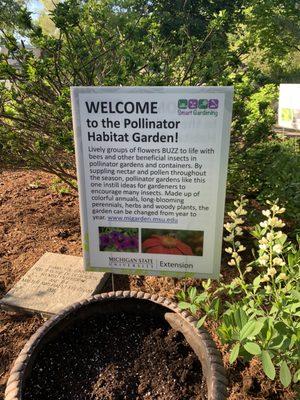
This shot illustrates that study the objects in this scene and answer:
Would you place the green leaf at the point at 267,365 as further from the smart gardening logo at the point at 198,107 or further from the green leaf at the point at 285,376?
the smart gardening logo at the point at 198,107

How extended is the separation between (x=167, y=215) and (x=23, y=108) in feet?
7.06

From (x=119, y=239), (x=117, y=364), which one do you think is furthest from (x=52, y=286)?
(x=117, y=364)

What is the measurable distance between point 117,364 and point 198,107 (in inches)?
57.2

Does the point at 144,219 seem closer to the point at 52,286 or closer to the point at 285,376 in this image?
the point at 285,376

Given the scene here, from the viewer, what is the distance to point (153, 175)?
2.05 m

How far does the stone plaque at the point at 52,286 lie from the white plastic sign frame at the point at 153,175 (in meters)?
0.63

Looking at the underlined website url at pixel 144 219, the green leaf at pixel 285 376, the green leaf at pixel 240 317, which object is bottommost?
the green leaf at pixel 285 376

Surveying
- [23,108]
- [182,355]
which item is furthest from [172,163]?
[23,108]

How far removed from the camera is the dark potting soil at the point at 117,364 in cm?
179

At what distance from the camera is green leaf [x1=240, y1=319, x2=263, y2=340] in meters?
1.32

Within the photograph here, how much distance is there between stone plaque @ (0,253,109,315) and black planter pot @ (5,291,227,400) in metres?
0.68

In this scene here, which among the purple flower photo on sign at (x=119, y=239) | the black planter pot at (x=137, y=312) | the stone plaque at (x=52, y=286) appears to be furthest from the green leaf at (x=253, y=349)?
the stone plaque at (x=52, y=286)

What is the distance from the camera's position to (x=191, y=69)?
12.6 ft

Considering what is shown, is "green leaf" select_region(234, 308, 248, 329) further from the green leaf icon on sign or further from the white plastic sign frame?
the green leaf icon on sign
